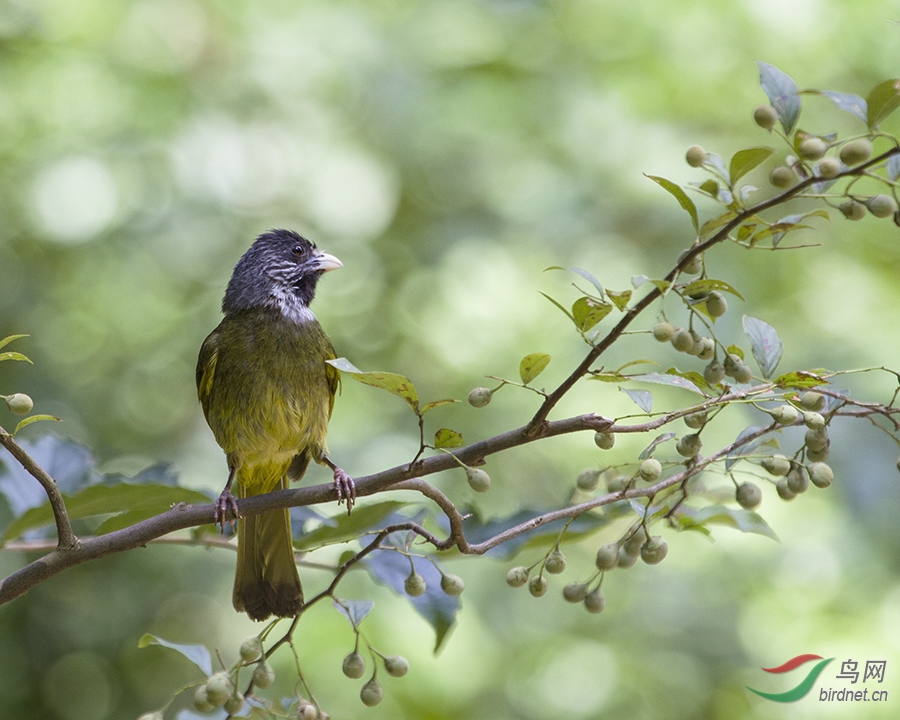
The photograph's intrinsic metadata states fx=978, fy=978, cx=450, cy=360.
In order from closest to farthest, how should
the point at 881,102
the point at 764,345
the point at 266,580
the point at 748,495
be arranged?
1. the point at 881,102
2. the point at 764,345
3. the point at 748,495
4. the point at 266,580

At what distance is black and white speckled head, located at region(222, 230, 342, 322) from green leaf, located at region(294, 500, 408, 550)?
1157 millimetres

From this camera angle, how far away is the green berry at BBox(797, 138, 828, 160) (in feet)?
4.41

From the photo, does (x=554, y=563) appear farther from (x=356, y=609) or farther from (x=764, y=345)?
(x=764, y=345)

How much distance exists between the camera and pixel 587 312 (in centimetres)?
150

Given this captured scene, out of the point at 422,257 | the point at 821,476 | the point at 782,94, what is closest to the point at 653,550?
the point at 821,476

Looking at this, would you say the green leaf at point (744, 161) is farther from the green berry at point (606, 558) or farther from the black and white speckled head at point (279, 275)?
the black and white speckled head at point (279, 275)

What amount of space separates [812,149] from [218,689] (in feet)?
4.31

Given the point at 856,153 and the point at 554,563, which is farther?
the point at 554,563

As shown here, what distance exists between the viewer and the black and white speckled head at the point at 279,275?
3.41m

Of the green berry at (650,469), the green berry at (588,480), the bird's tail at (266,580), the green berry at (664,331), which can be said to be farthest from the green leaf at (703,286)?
the bird's tail at (266,580)

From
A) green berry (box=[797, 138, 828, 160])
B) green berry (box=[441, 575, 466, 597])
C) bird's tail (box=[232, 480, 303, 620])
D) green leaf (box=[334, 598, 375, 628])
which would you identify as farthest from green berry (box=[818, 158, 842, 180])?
bird's tail (box=[232, 480, 303, 620])

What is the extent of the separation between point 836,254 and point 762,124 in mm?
3628

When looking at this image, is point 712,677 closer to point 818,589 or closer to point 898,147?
point 818,589

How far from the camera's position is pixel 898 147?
1312 mm
